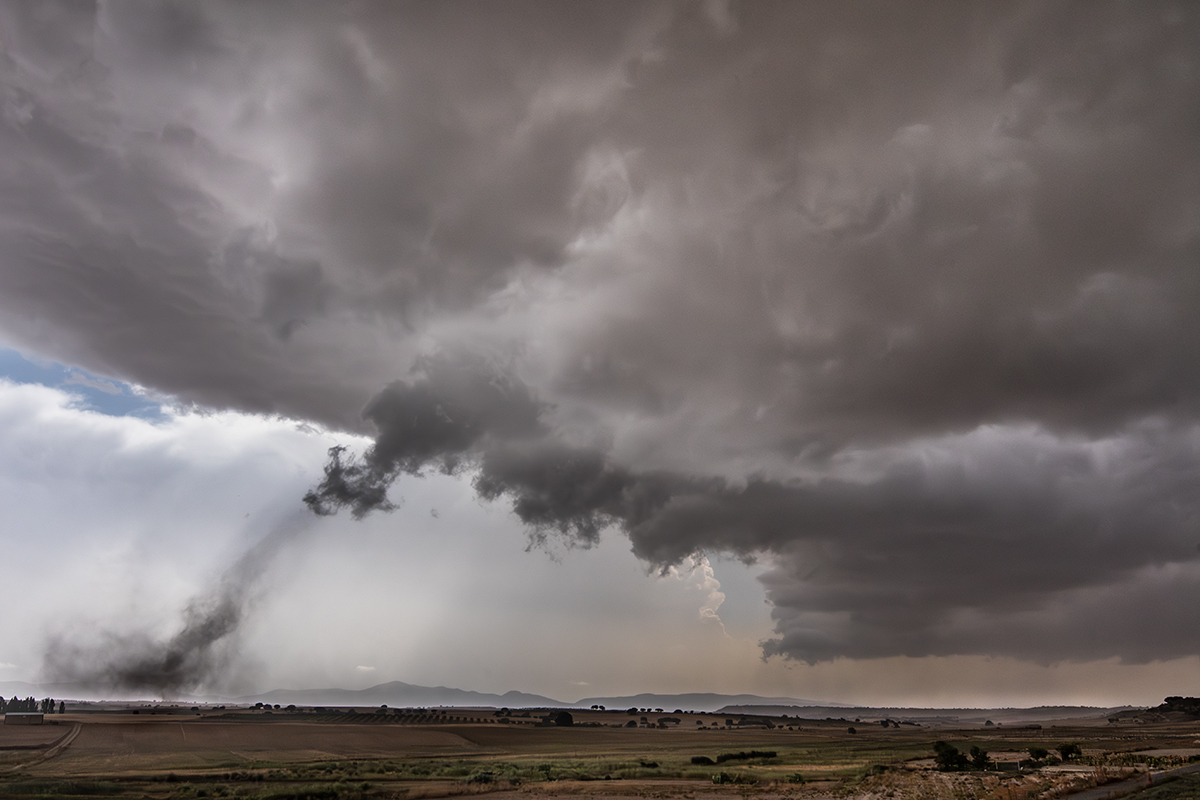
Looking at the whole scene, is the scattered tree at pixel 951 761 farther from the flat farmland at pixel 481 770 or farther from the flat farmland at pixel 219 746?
the flat farmland at pixel 219 746

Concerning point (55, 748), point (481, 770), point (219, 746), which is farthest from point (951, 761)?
point (55, 748)

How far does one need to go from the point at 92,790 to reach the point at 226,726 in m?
114

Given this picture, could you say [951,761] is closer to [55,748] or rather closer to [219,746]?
[219,746]

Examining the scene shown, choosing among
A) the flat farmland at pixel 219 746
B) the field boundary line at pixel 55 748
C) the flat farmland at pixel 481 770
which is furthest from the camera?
the flat farmland at pixel 219 746

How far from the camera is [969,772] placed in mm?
83750

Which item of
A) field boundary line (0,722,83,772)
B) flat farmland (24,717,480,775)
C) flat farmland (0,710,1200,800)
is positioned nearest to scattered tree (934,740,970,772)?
flat farmland (0,710,1200,800)

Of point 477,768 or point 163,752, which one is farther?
point 163,752

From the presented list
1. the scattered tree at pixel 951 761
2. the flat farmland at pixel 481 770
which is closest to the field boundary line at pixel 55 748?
the flat farmland at pixel 481 770

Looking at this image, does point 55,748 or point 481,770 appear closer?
point 481,770

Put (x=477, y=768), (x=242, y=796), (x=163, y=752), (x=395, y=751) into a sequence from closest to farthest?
(x=242, y=796) < (x=477, y=768) < (x=163, y=752) < (x=395, y=751)

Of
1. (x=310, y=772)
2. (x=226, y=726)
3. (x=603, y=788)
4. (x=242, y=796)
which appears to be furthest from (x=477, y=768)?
(x=226, y=726)

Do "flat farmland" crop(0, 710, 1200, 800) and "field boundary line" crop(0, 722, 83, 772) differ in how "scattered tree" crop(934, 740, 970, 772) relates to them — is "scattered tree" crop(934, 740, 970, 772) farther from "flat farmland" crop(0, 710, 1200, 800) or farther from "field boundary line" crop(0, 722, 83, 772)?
"field boundary line" crop(0, 722, 83, 772)

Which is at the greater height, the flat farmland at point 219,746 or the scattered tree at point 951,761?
the scattered tree at point 951,761

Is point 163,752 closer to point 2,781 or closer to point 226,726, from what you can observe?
point 2,781
